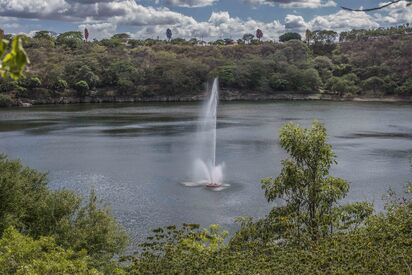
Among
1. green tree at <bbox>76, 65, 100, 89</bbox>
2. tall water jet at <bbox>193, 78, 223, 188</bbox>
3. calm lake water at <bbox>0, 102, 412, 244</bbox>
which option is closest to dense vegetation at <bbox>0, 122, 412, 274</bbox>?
calm lake water at <bbox>0, 102, 412, 244</bbox>

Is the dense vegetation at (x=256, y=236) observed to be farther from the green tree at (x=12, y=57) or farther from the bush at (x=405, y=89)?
the bush at (x=405, y=89)

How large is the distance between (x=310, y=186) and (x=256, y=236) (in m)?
3.24

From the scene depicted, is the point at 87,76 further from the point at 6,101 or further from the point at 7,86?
the point at 6,101

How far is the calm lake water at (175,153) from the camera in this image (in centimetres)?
3500

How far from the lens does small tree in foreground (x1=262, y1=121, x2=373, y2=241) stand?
2083 cm

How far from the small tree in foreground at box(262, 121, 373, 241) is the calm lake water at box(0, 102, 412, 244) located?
927cm

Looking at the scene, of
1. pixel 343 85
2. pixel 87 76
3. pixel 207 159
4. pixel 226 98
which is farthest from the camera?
pixel 226 98

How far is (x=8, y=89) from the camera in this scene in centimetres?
11862

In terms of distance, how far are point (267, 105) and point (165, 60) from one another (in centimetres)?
4113

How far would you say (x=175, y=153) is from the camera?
56125mm

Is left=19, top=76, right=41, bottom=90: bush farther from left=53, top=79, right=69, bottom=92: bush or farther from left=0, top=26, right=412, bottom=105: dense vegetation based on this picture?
left=53, top=79, right=69, bottom=92: bush

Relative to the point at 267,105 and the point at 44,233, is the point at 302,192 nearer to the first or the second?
the point at 44,233

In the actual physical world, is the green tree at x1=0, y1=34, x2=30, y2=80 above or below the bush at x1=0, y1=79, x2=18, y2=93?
above

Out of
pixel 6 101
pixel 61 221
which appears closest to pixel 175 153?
pixel 61 221
